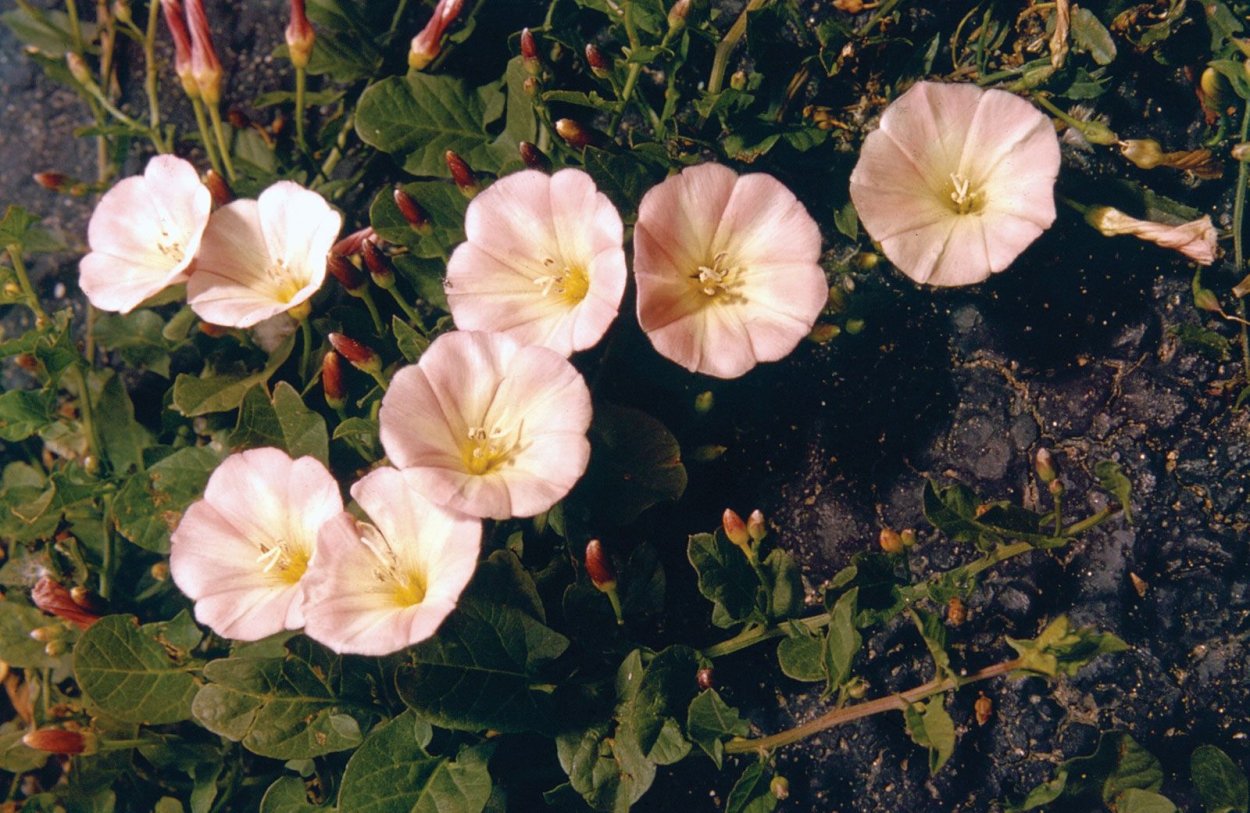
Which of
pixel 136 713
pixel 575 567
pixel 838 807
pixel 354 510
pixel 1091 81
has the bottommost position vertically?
pixel 838 807

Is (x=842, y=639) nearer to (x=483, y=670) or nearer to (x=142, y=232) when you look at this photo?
(x=483, y=670)

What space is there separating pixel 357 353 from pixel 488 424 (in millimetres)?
375

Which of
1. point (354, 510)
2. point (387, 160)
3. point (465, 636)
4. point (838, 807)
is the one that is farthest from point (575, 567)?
point (387, 160)

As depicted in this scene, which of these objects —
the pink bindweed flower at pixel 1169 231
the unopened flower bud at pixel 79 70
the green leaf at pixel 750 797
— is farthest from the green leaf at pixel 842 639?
the unopened flower bud at pixel 79 70

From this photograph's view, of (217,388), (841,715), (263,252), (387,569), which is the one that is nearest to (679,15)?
(263,252)

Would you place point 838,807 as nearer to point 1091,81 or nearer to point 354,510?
point 354,510

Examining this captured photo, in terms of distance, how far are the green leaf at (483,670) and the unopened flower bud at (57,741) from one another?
91 centimetres

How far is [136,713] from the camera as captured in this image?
2184 mm

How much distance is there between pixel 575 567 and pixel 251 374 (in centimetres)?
101

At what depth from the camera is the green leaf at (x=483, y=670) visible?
76.3 inches

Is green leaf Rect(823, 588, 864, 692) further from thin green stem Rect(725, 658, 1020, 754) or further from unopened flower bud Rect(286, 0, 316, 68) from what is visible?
unopened flower bud Rect(286, 0, 316, 68)

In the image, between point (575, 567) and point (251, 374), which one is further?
point (251, 374)

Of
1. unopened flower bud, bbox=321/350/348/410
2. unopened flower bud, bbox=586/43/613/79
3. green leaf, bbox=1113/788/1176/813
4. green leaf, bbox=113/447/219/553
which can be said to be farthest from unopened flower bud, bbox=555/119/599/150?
green leaf, bbox=1113/788/1176/813

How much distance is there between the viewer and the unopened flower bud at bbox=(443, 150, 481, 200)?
86.0 inches
